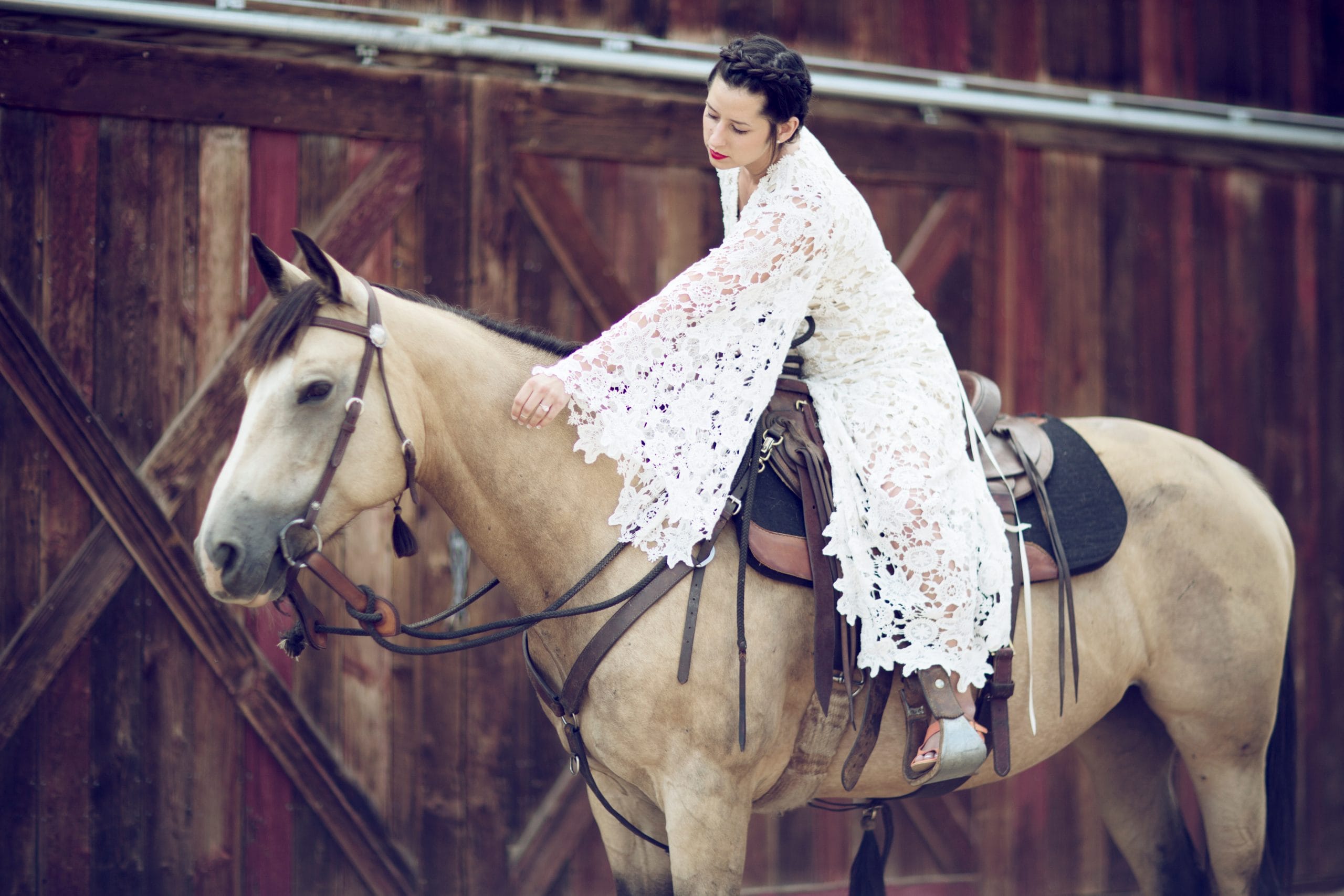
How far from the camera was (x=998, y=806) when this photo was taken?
441 centimetres

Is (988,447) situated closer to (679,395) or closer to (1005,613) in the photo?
(1005,613)

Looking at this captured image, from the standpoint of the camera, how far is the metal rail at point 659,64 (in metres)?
3.53

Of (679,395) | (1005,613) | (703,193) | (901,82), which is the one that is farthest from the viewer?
(901,82)

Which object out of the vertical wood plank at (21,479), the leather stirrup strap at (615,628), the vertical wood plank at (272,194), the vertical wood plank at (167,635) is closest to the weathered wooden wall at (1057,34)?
the vertical wood plank at (272,194)

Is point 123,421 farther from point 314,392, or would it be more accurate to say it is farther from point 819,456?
point 819,456

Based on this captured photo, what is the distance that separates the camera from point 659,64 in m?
4.03

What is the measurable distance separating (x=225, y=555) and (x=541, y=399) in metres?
0.70

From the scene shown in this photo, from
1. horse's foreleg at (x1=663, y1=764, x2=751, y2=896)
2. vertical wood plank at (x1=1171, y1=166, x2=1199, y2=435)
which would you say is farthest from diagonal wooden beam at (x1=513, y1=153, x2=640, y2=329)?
vertical wood plank at (x1=1171, y1=166, x2=1199, y2=435)

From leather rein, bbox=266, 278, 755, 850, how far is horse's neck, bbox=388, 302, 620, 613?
75 mm

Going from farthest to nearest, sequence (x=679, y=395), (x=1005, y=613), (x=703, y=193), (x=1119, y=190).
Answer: (x=1119, y=190), (x=703, y=193), (x=1005, y=613), (x=679, y=395)

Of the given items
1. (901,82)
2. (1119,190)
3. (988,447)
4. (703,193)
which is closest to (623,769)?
(988,447)

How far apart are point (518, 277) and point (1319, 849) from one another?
4686mm

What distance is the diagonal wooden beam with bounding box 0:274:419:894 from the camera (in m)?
3.40

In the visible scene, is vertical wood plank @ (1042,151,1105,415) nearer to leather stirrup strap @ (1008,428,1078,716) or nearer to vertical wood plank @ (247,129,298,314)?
leather stirrup strap @ (1008,428,1078,716)
